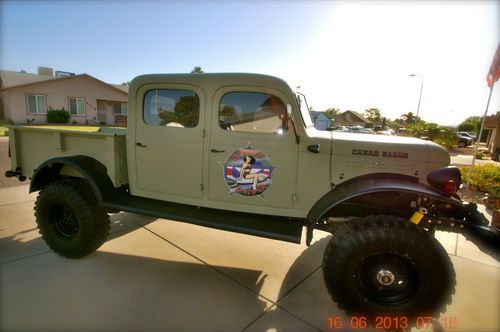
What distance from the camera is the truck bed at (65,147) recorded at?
10.5 feet

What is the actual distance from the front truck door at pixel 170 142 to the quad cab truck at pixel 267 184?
1 centimetres

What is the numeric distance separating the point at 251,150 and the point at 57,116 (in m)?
25.2

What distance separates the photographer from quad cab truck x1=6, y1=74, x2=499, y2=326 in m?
2.35

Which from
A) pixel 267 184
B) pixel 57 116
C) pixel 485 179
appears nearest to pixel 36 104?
pixel 57 116

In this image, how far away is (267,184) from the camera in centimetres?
284

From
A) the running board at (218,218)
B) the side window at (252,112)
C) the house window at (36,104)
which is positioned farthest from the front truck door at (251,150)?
the house window at (36,104)

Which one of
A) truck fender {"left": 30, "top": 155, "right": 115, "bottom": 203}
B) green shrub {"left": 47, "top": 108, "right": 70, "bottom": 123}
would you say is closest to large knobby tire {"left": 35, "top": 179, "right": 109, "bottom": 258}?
truck fender {"left": 30, "top": 155, "right": 115, "bottom": 203}

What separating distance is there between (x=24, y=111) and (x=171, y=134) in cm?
2557

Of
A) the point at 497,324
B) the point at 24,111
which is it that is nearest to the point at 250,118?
the point at 497,324

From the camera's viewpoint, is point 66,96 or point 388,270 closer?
point 388,270

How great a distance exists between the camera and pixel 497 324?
2.48 metres

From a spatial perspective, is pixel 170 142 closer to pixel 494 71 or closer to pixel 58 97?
pixel 494 71

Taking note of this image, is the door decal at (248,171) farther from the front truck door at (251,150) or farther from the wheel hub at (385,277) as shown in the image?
the wheel hub at (385,277)

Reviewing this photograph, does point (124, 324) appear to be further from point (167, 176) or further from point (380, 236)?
point (380, 236)
